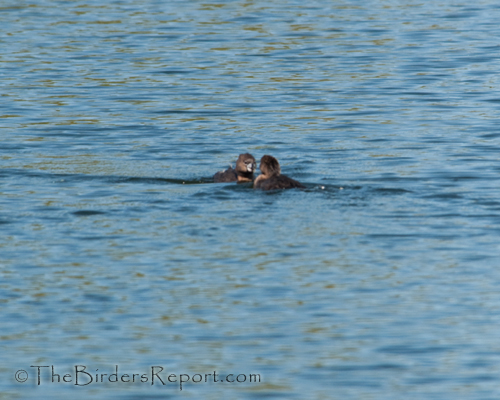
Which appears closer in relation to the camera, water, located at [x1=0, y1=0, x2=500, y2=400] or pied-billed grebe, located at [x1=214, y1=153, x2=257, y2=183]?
water, located at [x1=0, y1=0, x2=500, y2=400]

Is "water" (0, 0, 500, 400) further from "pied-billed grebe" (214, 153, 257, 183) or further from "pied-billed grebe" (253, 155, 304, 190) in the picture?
"pied-billed grebe" (214, 153, 257, 183)

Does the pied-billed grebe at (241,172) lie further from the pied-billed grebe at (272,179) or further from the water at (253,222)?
the water at (253,222)

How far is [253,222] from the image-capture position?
36.8 feet

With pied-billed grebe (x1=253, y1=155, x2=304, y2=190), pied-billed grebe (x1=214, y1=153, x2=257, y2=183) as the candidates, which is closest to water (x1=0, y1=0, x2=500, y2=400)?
pied-billed grebe (x1=253, y1=155, x2=304, y2=190)

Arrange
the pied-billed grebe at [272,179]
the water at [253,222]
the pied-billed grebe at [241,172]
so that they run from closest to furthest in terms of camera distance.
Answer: the water at [253,222] → the pied-billed grebe at [272,179] → the pied-billed grebe at [241,172]

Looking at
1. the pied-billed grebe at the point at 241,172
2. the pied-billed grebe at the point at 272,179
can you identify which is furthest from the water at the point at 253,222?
the pied-billed grebe at the point at 241,172

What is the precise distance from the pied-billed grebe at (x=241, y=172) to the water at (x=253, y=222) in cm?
26

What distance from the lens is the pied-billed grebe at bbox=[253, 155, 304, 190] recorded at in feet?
40.4

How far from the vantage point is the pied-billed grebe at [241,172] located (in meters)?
12.8

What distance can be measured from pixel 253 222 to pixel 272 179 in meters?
1.37

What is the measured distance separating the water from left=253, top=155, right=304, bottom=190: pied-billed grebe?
0.48ft

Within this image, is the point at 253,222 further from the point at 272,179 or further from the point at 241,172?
the point at 241,172

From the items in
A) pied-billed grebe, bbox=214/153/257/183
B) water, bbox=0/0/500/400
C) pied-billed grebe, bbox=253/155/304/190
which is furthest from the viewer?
pied-billed grebe, bbox=214/153/257/183

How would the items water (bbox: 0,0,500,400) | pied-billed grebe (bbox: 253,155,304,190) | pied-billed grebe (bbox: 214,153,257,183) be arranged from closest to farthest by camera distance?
1. water (bbox: 0,0,500,400)
2. pied-billed grebe (bbox: 253,155,304,190)
3. pied-billed grebe (bbox: 214,153,257,183)
